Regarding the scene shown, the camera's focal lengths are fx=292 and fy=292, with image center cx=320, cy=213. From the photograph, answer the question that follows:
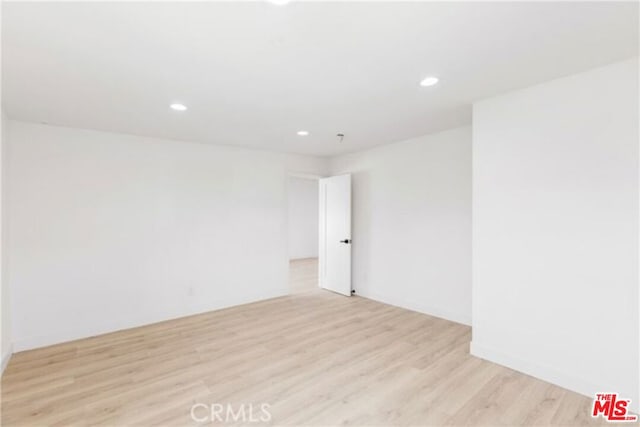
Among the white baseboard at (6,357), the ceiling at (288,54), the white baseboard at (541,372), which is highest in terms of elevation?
the ceiling at (288,54)

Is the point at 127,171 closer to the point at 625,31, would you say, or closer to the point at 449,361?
the point at 449,361

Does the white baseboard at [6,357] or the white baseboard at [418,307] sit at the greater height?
the white baseboard at [418,307]

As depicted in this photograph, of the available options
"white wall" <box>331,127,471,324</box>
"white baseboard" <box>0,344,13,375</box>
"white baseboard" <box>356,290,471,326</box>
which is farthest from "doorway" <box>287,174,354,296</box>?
"white baseboard" <box>0,344,13,375</box>

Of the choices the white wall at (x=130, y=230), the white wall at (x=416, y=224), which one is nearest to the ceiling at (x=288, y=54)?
the white wall at (x=130, y=230)

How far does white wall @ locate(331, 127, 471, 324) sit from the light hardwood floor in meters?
0.54

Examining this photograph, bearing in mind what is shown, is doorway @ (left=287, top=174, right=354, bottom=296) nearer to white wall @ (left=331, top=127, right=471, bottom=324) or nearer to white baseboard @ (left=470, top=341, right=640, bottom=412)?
white wall @ (left=331, top=127, right=471, bottom=324)

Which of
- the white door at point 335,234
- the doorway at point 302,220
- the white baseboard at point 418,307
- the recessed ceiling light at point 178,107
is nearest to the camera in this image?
the recessed ceiling light at point 178,107

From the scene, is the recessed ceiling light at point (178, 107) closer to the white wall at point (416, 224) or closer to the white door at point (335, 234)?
the white door at point (335, 234)

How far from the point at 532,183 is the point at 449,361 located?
181cm

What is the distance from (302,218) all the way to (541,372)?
7.69 metres

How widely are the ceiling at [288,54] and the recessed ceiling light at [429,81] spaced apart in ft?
0.19

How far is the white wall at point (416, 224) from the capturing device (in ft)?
12.5

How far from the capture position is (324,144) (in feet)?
15.0

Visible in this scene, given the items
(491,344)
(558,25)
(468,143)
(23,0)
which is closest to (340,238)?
(468,143)
